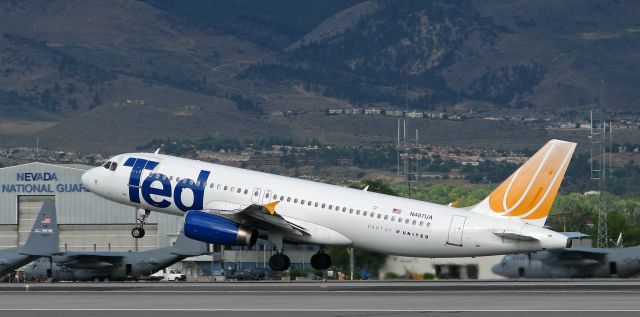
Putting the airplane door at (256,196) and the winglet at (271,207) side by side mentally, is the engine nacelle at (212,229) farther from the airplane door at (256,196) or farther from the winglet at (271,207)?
the winglet at (271,207)

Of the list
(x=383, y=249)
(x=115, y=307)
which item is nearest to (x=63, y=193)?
(x=383, y=249)

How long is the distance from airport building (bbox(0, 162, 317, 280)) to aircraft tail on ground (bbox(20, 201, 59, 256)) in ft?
161

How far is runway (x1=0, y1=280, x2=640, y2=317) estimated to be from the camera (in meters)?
68.1

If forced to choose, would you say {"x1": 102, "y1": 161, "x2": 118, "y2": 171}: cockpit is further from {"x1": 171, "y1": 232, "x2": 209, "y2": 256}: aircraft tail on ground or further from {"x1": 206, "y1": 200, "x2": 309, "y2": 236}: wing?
{"x1": 171, "y1": 232, "x2": 209, "y2": 256}: aircraft tail on ground

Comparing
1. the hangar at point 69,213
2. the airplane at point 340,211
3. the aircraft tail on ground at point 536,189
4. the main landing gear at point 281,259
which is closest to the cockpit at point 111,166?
the airplane at point 340,211

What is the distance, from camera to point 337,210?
92250 millimetres

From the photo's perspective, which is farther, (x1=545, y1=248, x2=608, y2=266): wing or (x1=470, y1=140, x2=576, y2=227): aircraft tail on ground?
(x1=545, y1=248, x2=608, y2=266): wing

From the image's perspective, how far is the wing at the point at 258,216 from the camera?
299ft

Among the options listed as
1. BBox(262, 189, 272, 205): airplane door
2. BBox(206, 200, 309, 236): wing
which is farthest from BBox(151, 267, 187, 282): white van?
BBox(262, 189, 272, 205): airplane door

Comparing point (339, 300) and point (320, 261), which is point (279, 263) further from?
point (339, 300)

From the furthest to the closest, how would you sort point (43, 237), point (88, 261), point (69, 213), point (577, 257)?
1. point (69, 213)
2. point (88, 261)
3. point (43, 237)
4. point (577, 257)

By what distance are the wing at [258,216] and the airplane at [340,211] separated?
0.06 m

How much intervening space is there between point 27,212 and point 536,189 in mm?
92753

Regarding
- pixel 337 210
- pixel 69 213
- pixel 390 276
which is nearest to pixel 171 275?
pixel 69 213
